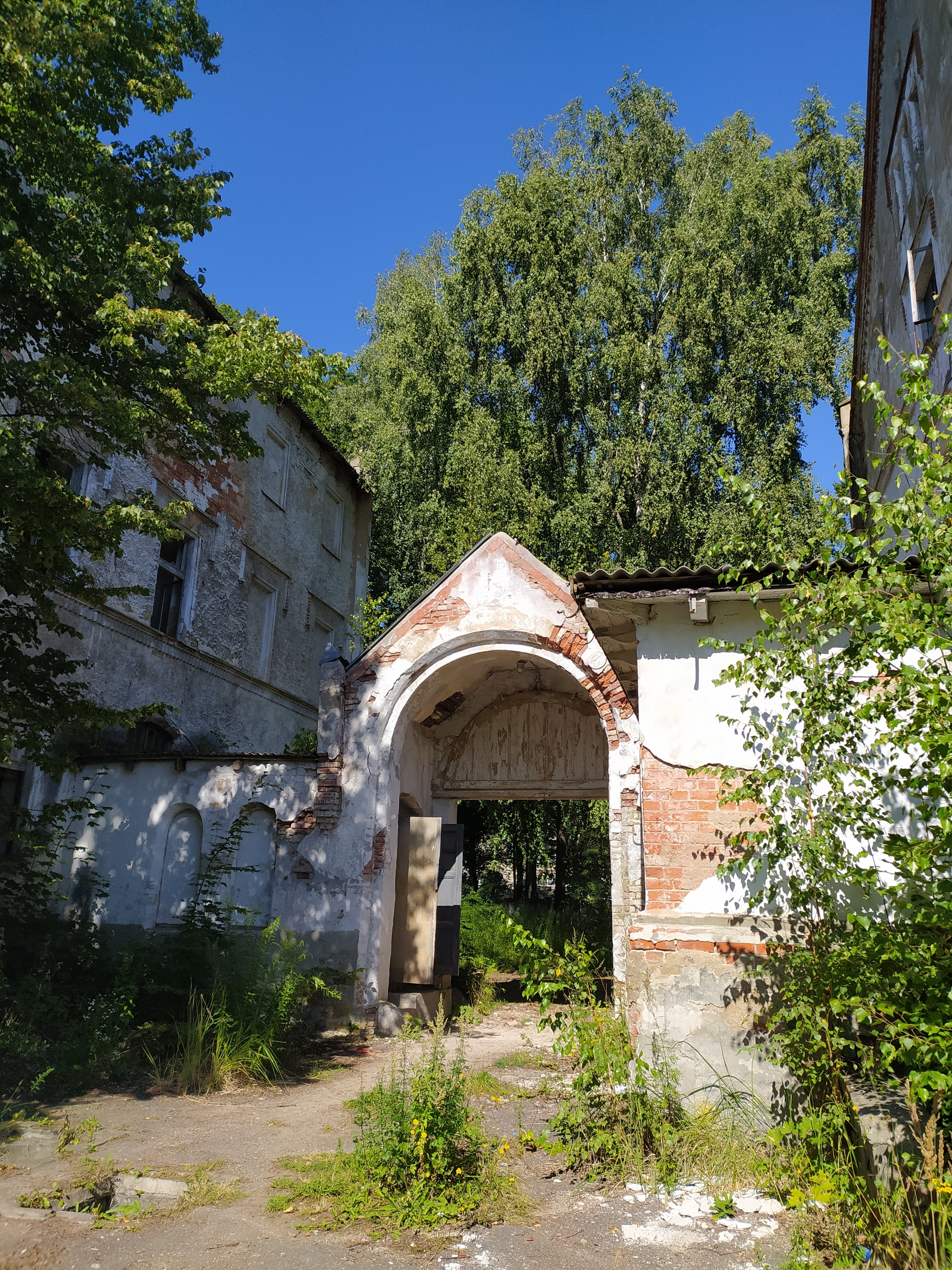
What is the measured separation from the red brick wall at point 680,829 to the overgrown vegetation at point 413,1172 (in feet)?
7.79

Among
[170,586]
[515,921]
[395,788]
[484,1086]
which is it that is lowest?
[484,1086]

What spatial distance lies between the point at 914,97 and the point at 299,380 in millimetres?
7780

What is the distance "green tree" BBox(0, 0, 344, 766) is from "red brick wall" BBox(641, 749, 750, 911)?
5436mm

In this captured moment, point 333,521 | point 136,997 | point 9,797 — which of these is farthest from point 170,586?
point 136,997

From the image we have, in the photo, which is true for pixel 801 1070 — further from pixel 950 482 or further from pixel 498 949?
pixel 498 949

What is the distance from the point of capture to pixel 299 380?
34.4ft

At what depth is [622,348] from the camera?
19.2m

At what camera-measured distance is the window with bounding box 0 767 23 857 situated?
375 inches

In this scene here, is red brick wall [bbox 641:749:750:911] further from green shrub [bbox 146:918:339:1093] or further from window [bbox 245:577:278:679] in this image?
window [bbox 245:577:278:679]

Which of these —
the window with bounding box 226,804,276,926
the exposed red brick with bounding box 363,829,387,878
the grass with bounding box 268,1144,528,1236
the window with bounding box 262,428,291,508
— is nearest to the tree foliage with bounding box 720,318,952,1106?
the grass with bounding box 268,1144,528,1236

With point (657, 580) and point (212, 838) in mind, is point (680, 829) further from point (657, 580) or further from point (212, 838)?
point (212, 838)

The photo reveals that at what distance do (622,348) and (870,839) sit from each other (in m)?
16.0

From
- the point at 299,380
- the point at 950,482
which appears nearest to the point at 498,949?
the point at 299,380

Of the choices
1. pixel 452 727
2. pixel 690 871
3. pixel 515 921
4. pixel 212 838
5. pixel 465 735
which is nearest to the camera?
pixel 690 871
